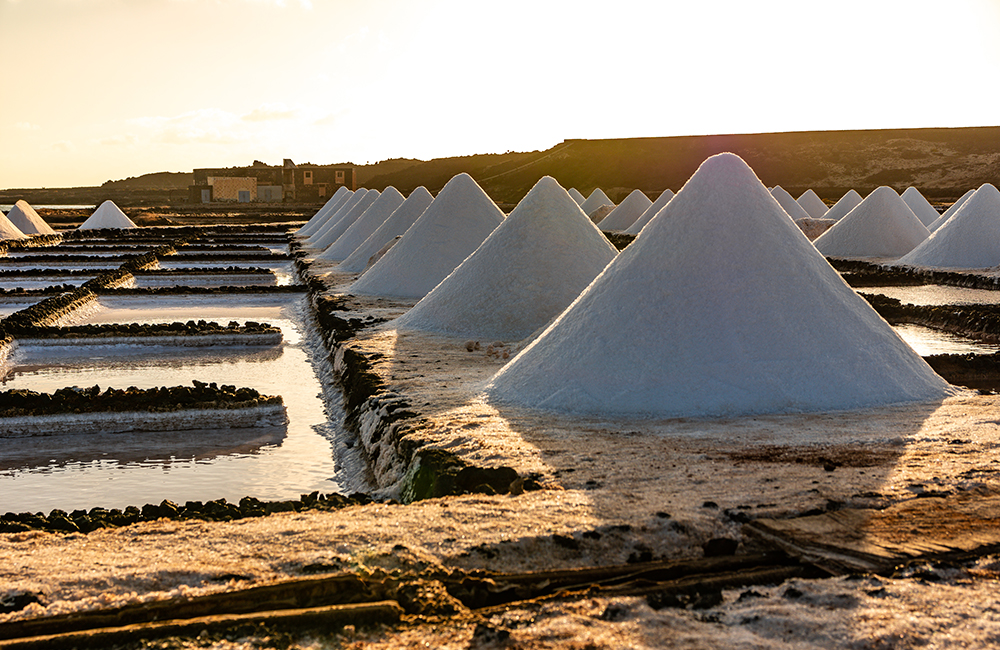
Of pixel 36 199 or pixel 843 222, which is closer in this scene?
pixel 843 222

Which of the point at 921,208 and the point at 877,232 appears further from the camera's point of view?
the point at 921,208

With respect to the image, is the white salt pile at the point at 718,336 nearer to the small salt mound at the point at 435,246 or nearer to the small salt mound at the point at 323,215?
the small salt mound at the point at 435,246

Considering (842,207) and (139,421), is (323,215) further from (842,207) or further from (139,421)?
(139,421)

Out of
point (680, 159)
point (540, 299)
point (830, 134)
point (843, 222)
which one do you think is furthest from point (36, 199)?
point (540, 299)

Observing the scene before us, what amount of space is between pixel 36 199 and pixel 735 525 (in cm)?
7200

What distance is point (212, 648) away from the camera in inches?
102

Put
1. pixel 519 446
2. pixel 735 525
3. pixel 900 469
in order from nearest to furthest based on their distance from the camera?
1. pixel 735 525
2. pixel 900 469
3. pixel 519 446

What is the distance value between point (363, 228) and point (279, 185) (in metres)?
37.1

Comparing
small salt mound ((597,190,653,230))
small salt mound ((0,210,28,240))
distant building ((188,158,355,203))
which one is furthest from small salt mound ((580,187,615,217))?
distant building ((188,158,355,203))

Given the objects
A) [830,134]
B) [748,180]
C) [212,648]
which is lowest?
[212,648]

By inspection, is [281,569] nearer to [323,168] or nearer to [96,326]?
[96,326]

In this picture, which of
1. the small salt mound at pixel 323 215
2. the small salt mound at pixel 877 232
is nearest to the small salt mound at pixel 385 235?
the small salt mound at pixel 877 232

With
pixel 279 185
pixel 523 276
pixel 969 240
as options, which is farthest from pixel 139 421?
pixel 279 185

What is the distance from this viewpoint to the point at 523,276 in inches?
350
